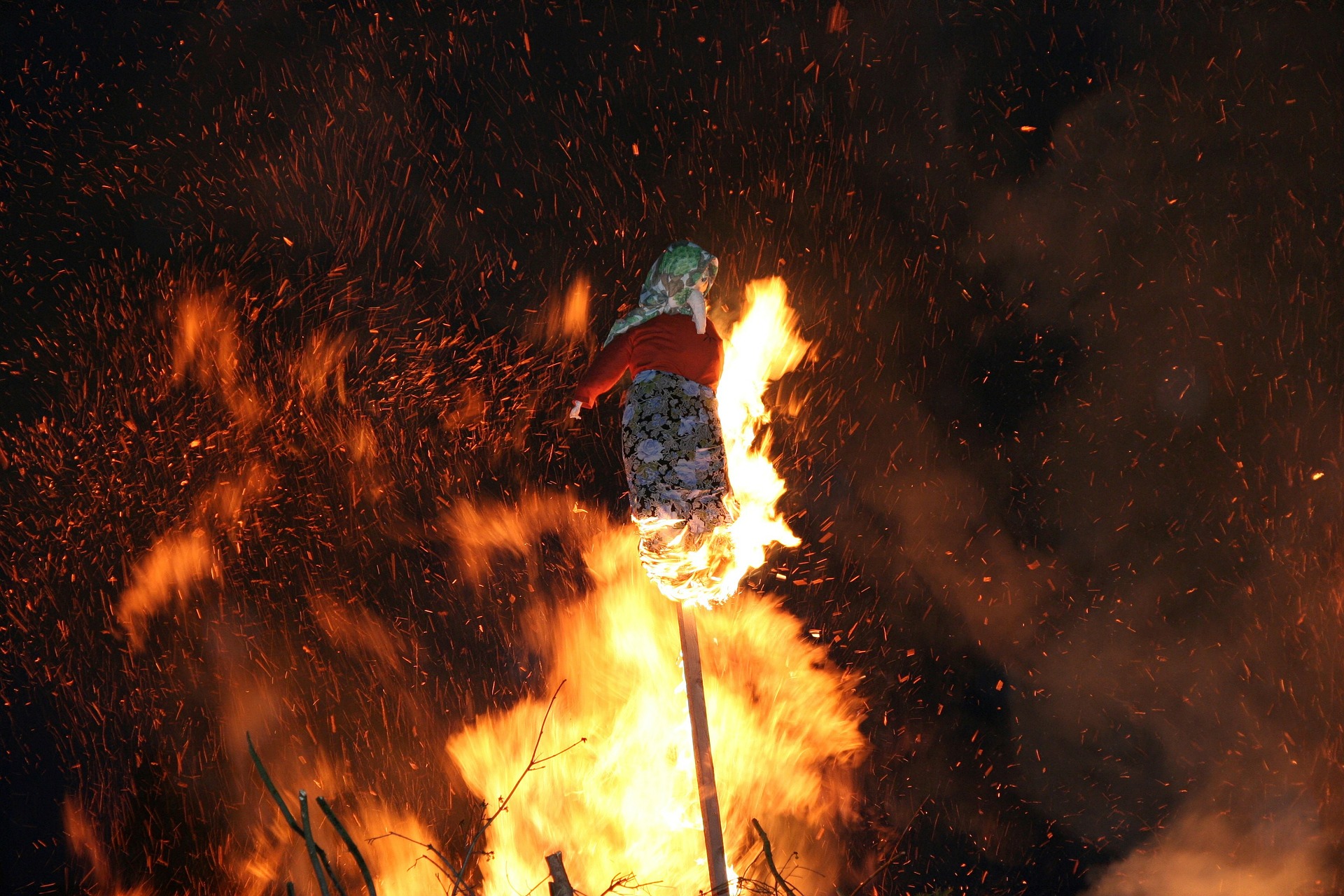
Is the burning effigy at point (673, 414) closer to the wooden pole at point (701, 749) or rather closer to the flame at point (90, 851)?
the wooden pole at point (701, 749)

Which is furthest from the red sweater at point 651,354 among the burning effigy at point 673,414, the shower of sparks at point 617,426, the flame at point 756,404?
the shower of sparks at point 617,426

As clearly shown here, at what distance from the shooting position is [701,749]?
7.49 feet

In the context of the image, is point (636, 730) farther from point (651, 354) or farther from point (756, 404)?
point (651, 354)

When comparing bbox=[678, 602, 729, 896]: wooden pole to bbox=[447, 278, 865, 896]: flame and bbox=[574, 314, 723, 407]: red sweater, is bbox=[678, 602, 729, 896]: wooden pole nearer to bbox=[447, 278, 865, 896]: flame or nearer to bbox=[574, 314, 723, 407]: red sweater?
bbox=[574, 314, 723, 407]: red sweater

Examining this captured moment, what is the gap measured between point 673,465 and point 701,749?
64 centimetres

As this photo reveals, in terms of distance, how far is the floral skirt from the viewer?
85.9 inches

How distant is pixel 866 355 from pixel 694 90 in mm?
941

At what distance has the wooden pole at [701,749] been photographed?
2270 mm

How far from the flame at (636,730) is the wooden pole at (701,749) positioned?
863mm

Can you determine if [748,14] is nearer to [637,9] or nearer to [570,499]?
[637,9]

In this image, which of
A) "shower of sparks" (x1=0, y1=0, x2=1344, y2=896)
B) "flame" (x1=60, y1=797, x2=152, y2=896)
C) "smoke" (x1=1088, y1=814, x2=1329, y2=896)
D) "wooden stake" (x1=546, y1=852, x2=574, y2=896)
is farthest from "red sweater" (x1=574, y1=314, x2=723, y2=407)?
"smoke" (x1=1088, y1=814, x2=1329, y2=896)

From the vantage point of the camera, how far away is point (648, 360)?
7.38 ft

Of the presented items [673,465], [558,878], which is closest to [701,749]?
[558,878]

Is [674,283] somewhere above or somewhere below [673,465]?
above
